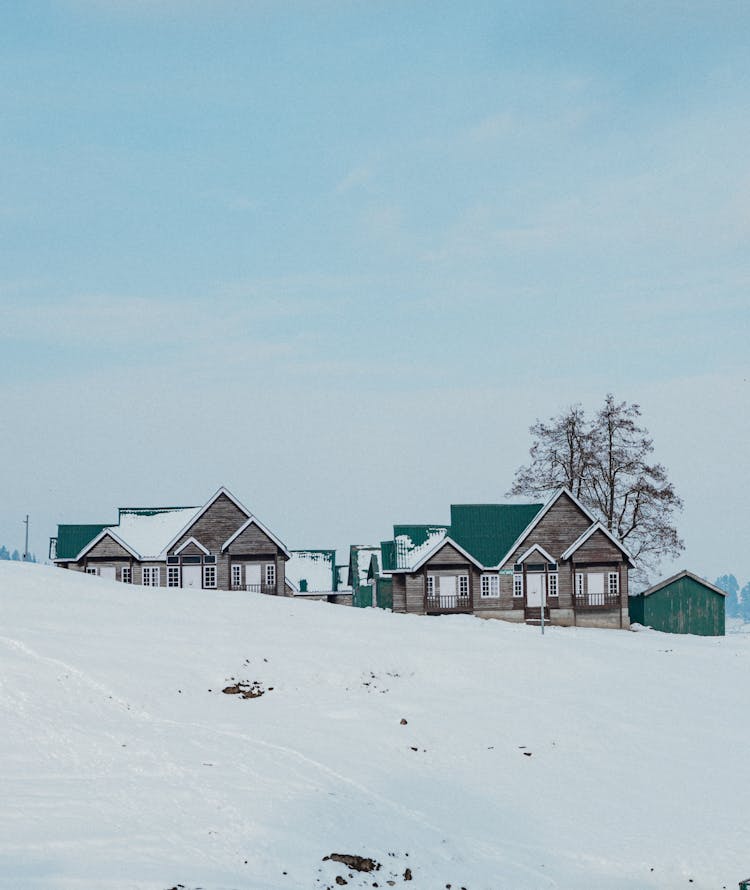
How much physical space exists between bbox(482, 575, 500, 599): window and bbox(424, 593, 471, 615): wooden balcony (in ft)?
3.79

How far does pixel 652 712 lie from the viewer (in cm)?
3112

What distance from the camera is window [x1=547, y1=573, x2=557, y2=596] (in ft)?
211

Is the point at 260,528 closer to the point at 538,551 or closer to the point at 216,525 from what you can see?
the point at 216,525

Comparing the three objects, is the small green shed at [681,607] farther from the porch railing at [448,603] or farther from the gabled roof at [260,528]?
the gabled roof at [260,528]

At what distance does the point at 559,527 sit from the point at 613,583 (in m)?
4.89

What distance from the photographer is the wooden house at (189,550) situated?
66500 mm

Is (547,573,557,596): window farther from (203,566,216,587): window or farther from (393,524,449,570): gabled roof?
(203,566,216,587): window

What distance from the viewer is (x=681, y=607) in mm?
66625

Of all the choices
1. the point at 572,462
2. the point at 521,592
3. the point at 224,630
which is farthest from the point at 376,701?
the point at 572,462

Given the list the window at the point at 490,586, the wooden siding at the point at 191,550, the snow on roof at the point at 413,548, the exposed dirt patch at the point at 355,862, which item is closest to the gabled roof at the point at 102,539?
the wooden siding at the point at 191,550

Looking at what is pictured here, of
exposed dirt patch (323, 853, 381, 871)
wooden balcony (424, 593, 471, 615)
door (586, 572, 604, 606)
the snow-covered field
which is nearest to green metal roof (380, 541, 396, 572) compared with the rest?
wooden balcony (424, 593, 471, 615)

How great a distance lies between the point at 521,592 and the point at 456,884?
4678cm

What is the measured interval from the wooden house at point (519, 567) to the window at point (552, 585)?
6cm

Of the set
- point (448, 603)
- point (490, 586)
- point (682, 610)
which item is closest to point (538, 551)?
point (490, 586)
